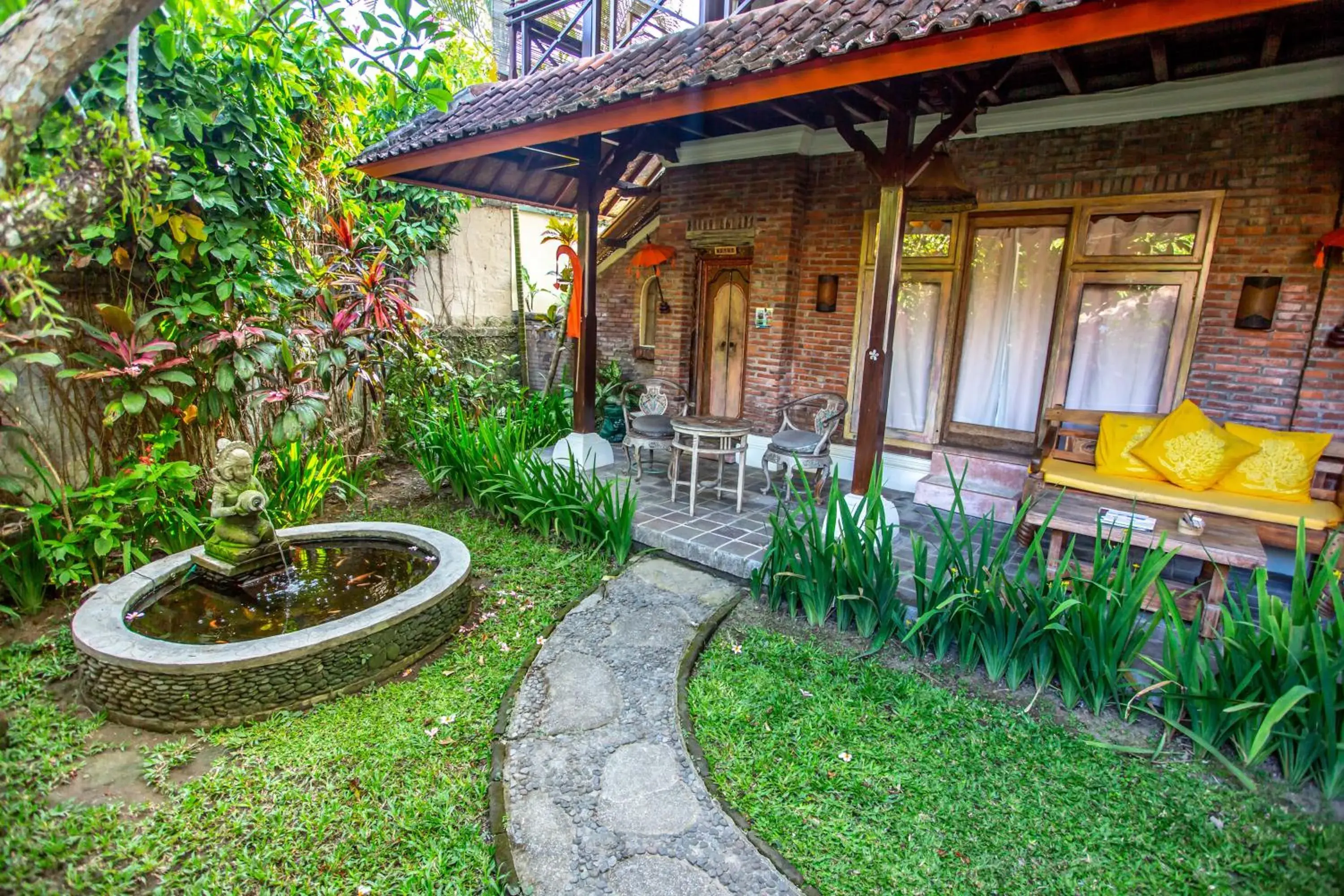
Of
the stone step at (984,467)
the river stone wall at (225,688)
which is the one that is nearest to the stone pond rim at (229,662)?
the river stone wall at (225,688)

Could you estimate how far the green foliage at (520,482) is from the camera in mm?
4309

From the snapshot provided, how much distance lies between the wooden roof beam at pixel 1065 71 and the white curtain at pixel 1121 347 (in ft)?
4.86

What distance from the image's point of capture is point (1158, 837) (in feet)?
6.90

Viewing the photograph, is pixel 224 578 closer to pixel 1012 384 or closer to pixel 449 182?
pixel 449 182

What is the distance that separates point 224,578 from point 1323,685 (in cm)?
469

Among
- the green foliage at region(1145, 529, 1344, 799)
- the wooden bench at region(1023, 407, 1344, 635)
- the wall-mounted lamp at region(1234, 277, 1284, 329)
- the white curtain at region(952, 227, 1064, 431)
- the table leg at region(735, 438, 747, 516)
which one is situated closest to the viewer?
the green foliage at region(1145, 529, 1344, 799)

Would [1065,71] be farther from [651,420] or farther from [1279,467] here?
[651,420]

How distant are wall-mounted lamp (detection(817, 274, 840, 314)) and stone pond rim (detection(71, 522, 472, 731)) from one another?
4.50m

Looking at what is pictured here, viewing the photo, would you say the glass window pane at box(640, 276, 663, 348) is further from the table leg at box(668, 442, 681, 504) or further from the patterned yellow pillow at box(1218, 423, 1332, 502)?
the patterned yellow pillow at box(1218, 423, 1332, 502)

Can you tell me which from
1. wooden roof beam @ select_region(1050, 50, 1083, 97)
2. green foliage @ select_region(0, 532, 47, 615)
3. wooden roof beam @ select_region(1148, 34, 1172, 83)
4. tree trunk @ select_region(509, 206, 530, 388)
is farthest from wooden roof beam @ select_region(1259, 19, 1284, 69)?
tree trunk @ select_region(509, 206, 530, 388)

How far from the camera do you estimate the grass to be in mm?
1973

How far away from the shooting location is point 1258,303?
434 cm

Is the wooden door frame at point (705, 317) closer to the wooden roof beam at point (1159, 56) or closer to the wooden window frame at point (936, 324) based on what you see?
the wooden window frame at point (936, 324)

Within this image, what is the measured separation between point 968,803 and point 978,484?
348 centimetres
